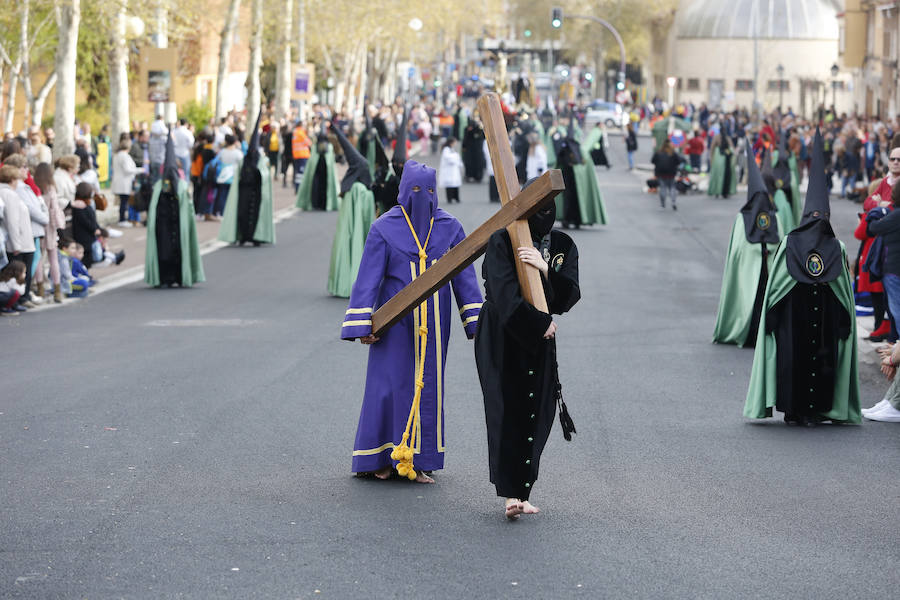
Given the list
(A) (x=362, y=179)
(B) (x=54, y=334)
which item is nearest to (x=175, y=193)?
(A) (x=362, y=179)

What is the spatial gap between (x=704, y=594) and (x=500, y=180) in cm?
219

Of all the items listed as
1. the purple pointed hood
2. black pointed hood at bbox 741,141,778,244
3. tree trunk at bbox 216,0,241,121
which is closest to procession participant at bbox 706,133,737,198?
tree trunk at bbox 216,0,241,121

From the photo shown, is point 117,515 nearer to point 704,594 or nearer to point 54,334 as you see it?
point 704,594

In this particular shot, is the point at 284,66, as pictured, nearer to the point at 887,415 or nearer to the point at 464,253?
the point at 887,415

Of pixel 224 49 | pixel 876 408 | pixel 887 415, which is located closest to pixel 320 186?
pixel 224 49

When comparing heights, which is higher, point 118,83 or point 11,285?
point 118,83

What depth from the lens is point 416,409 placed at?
8.27 m

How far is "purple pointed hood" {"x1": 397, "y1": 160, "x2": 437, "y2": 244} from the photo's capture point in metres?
8.29

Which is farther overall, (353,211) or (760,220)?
(353,211)

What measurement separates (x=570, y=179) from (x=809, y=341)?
57.0 feet

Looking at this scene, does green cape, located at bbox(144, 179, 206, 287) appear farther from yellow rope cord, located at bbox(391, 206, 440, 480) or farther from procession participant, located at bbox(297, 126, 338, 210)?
procession participant, located at bbox(297, 126, 338, 210)

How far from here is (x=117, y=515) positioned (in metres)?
7.70

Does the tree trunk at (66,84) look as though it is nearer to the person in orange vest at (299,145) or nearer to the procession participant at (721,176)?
the person in orange vest at (299,145)

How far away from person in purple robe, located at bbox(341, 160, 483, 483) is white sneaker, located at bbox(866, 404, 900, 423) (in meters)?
3.75
